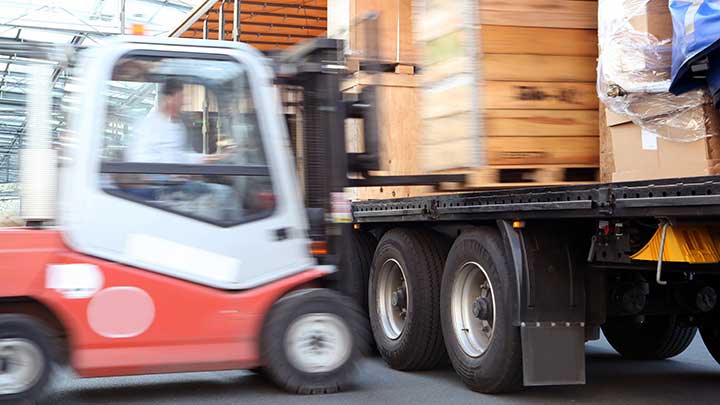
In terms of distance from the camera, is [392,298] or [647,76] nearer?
[647,76]

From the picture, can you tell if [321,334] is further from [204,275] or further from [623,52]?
[623,52]

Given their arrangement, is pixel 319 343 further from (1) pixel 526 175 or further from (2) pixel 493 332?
(1) pixel 526 175

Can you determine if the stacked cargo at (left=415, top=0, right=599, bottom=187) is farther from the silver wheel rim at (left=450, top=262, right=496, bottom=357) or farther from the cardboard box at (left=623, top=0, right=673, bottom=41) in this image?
the cardboard box at (left=623, top=0, right=673, bottom=41)

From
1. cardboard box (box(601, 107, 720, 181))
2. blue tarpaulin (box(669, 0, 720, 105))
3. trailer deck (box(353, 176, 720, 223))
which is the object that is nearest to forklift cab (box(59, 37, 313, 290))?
trailer deck (box(353, 176, 720, 223))

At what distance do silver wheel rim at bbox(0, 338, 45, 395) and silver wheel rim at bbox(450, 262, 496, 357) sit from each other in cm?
264

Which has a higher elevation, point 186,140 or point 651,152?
point 186,140

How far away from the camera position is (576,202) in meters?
4.82

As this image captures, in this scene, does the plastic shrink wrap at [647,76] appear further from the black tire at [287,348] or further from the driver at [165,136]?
the driver at [165,136]

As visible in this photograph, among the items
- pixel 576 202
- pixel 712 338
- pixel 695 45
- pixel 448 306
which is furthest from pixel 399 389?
pixel 695 45

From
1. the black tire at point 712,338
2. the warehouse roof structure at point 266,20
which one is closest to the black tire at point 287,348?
the black tire at point 712,338

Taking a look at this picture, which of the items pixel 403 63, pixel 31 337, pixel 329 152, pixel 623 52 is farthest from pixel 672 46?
pixel 31 337

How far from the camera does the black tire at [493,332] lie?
5531 mm

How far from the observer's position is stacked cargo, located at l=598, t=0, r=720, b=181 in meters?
4.22

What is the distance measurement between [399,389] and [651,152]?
258 cm
